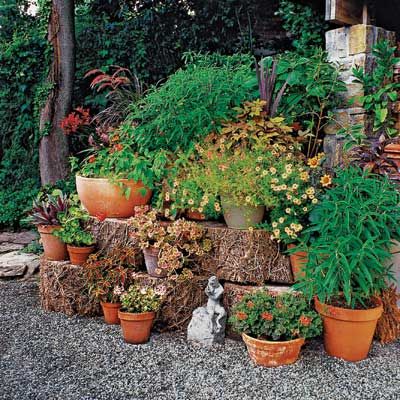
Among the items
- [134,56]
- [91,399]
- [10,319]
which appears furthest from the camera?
[134,56]

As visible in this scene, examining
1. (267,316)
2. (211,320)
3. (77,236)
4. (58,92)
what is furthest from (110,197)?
(58,92)

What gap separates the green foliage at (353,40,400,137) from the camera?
3.77 m

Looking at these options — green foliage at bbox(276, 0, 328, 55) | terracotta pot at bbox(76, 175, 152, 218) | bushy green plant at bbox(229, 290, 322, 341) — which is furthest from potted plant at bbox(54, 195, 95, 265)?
green foliage at bbox(276, 0, 328, 55)

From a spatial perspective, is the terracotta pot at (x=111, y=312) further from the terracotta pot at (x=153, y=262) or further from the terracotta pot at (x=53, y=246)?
the terracotta pot at (x=53, y=246)

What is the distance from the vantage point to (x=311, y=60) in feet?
13.0

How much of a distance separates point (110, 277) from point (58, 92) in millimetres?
2763

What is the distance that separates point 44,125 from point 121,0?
7.23 feet

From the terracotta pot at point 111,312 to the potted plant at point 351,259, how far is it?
1254 millimetres

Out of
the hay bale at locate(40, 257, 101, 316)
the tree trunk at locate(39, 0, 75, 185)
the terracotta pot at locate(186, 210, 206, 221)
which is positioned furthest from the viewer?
the tree trunk at locate(39, 0, 75, 185)

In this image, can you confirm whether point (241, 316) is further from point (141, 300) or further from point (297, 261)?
point (141, 300)

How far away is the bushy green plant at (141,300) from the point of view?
3351mm

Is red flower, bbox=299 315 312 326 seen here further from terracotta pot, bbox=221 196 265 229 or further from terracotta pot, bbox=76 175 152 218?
terracotta pot, bbox=76 175 152 218

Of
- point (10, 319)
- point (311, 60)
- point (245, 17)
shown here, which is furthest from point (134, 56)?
point (10, 319)

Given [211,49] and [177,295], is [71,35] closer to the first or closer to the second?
[211,49]
